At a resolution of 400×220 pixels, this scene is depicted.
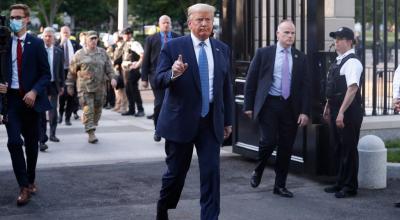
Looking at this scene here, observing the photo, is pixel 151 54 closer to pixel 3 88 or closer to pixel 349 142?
pixel 349 142

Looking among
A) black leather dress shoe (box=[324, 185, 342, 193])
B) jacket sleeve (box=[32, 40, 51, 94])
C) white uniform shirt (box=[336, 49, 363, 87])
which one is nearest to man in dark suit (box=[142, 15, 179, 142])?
jacket sleeve (box=[32, 40, 51, 94])

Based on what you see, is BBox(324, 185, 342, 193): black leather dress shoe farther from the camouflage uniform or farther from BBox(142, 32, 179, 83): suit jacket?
the camouflage uniform

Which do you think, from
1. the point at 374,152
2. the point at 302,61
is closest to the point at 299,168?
the point at 374,152

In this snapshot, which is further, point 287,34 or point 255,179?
point 255,179

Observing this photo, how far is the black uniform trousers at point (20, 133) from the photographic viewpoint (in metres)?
7.23

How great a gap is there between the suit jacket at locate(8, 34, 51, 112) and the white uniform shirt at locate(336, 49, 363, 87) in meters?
2.95

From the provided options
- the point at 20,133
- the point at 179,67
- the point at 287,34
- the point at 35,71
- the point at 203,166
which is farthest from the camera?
the point at 287,34

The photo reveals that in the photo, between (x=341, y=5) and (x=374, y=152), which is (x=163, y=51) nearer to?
(x=374, y=152)

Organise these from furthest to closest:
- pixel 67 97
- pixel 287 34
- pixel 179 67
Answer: pixel 67 97 → pixel 287 34 → pixel 179 67

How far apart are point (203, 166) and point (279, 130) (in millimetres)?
2026

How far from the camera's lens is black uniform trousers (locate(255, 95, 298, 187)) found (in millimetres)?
7688

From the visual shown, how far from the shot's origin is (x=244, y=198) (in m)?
7.62

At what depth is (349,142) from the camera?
774cm

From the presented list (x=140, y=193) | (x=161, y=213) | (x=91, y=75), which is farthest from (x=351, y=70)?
(x=91, y=75)
